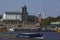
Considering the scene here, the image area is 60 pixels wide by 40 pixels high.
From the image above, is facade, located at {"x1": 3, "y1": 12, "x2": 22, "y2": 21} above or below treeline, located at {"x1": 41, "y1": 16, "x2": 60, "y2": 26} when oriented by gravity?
above

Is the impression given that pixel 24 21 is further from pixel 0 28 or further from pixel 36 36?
pixel 36 36

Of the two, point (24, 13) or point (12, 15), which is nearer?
point (24, 13)

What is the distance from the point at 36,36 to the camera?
145ft

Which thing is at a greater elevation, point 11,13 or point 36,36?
point 11,13

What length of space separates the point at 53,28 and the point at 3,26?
1509 centimetres

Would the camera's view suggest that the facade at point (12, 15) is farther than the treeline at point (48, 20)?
Yes

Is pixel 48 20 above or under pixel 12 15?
under

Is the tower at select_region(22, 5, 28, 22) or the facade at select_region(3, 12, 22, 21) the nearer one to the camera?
the tower at select_region(22, 5, 28, 22)

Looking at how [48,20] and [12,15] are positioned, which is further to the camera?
[12,15]

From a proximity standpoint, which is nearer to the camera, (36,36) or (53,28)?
(36,36)

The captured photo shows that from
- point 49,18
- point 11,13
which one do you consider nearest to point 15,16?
point 11,13

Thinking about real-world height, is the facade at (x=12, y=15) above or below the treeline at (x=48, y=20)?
above

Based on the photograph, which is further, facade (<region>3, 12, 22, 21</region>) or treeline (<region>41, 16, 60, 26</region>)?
facade (<region>3, 12, 22, 21</region>)

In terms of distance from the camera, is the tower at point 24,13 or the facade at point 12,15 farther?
the facade at point 12,15
